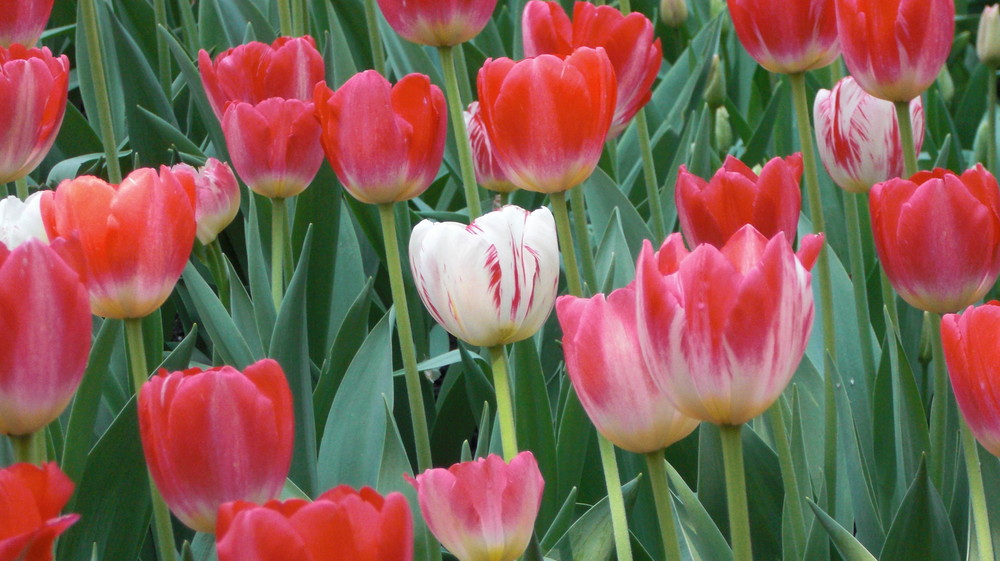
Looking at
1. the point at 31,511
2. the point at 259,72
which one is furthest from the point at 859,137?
the point at 31,511

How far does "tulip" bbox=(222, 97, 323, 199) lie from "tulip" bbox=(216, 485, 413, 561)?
0.61 meters

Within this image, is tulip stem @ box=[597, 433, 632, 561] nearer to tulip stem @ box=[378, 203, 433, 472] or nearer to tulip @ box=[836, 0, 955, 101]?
tulip stem @ box=[378, 203, 433, 472]

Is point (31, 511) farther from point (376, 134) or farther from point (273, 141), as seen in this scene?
point (273, 141)

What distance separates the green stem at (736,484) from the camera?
555 mm

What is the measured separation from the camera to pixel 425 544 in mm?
799

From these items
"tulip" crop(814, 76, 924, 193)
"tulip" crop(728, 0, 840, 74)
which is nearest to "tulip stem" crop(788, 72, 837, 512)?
"tulip" crop(728, 0, 840, 74)

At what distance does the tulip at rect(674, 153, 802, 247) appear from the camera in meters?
0.78

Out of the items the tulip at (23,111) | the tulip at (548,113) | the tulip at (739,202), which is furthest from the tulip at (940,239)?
the tulip at (23,111)

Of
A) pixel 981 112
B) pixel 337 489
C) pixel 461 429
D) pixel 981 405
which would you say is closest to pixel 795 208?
pixel 981 405

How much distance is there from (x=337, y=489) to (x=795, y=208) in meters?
0.43

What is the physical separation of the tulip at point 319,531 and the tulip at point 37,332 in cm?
17

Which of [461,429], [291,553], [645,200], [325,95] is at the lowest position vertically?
[461,429]

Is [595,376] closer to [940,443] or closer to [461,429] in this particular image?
[940,443]

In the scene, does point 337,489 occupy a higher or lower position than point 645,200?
higher
